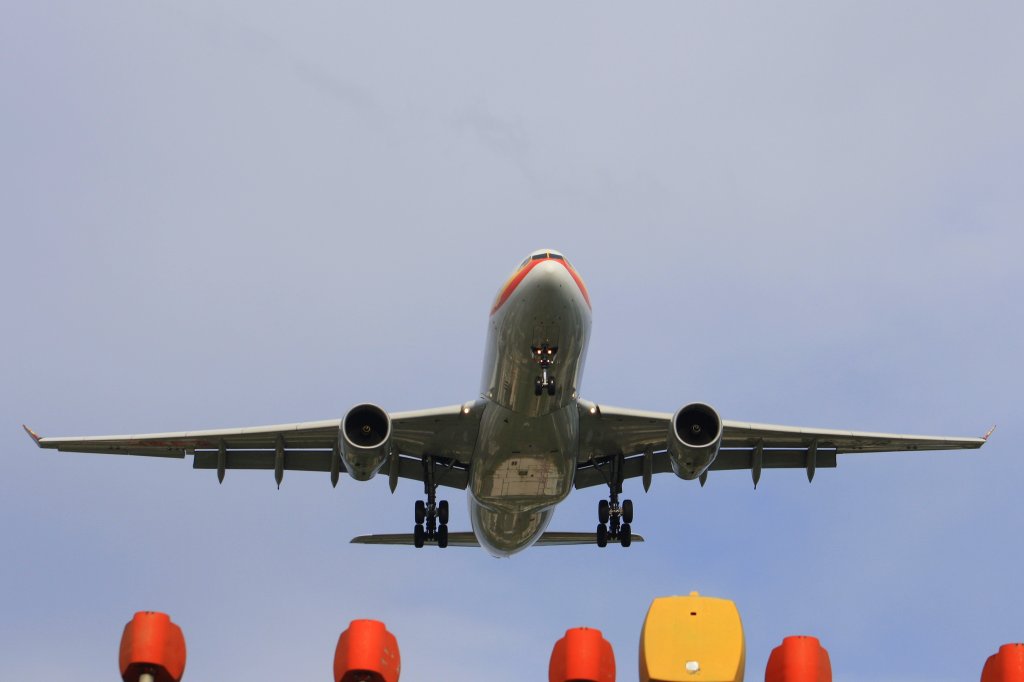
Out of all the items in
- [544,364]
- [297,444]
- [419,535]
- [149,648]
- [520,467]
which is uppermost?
[544,364]

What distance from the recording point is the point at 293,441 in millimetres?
32938

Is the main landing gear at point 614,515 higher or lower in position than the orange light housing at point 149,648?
higher

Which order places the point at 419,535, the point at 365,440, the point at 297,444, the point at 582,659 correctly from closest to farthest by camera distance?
the point at 582,659 < the point at 365,440 < the point at 297,444 < the point at 419,535

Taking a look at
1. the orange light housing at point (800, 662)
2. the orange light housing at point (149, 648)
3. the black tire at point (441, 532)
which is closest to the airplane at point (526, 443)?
the black tire at point (441, 532)

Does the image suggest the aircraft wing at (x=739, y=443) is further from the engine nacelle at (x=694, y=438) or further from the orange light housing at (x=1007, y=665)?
the orange light housing at (x=1007, y=665)

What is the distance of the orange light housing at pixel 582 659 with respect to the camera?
51.7 feet

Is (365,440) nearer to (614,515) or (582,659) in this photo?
(614,515)

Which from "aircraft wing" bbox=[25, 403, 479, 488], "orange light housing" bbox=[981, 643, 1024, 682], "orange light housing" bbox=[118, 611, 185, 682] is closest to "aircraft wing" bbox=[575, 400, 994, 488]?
"aircraft wing" bbox=[25, 403, 479, 488]

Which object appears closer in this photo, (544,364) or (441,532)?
(544,364)

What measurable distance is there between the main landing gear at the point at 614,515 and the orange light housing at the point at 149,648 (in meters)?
19.9

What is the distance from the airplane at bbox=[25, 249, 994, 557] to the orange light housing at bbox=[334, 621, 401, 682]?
12698 millimetres

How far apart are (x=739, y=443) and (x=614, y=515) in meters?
3.58

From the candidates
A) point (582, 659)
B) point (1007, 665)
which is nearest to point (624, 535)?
point (1007, 665)

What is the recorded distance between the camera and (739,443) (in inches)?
1342
